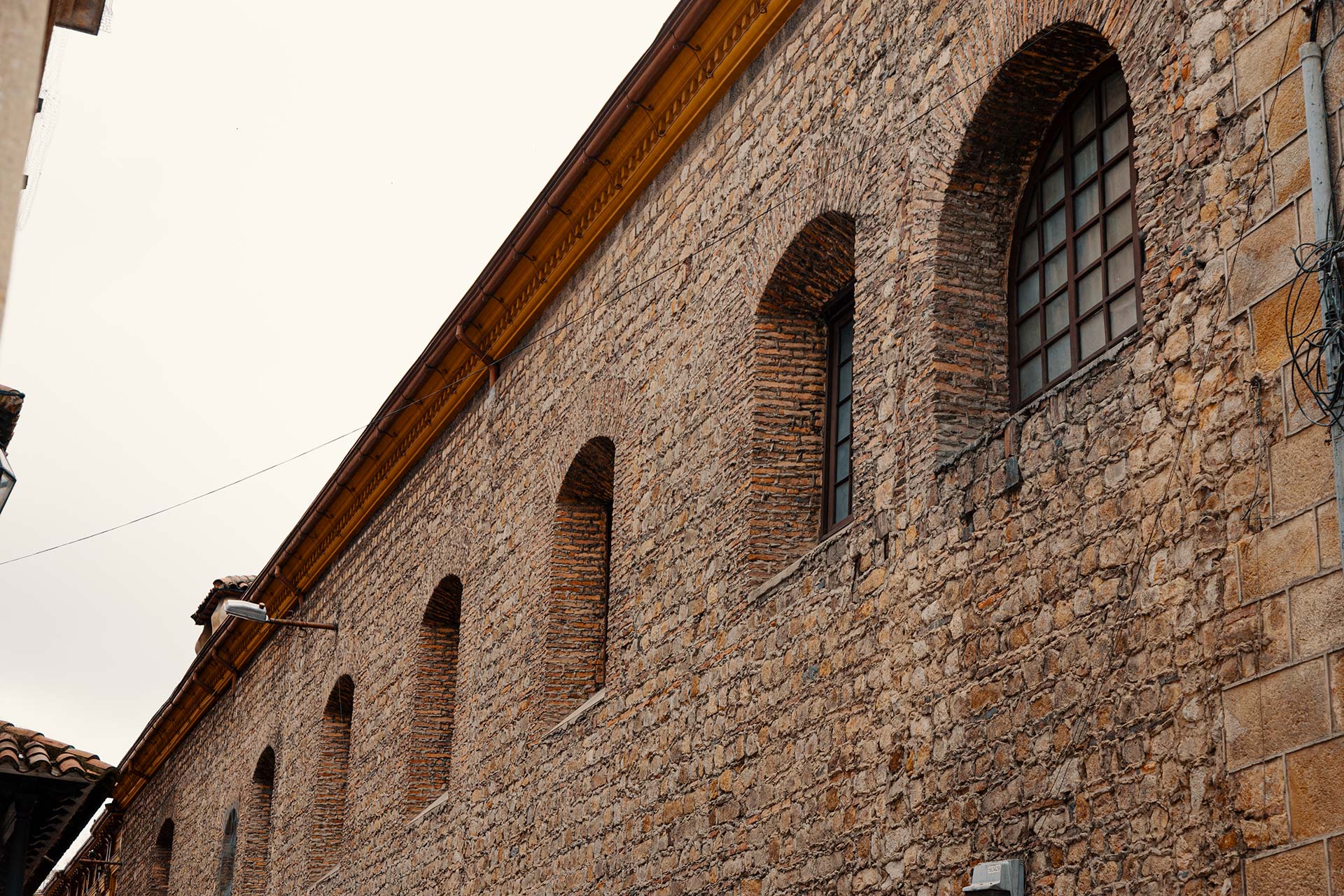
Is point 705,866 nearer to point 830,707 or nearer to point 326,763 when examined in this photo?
point 830,707

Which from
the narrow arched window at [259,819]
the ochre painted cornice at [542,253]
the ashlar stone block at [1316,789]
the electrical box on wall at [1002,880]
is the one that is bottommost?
the electrical box on wall at [1002,880]

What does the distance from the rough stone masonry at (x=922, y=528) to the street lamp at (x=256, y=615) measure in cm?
383

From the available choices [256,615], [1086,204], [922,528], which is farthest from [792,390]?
[256,615]

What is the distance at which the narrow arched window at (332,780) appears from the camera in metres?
16.1

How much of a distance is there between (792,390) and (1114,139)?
2.62m

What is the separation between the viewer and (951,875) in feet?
22.0

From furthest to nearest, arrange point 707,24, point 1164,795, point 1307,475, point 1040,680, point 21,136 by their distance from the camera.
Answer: point 707,24 < point 1040,680 < point 1164,795 < point 1307,475 < point 21,136

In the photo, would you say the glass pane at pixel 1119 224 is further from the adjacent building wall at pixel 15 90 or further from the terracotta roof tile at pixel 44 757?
the terracotta roof tile at pixel 44 757

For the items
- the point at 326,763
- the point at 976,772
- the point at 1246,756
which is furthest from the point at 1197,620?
the point at 326,763

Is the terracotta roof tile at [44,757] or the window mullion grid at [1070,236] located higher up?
the window mullion grid at [1070,236]

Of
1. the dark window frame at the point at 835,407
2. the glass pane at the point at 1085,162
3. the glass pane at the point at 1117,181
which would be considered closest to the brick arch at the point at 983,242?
the glass pane at the point at 1085,162

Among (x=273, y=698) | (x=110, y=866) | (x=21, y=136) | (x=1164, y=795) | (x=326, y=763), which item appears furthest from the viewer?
(x=110, y=866)

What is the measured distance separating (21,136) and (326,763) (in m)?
13.4

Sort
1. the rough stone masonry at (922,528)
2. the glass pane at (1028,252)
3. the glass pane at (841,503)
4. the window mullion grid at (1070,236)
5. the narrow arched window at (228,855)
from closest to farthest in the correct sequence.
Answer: the rough stone masonry at (922,528)
the window mullion grid at (1070,236)
the glass pane at (1028,252)
the glass pane at (841,503)
the narrow arched window at (228,855)
